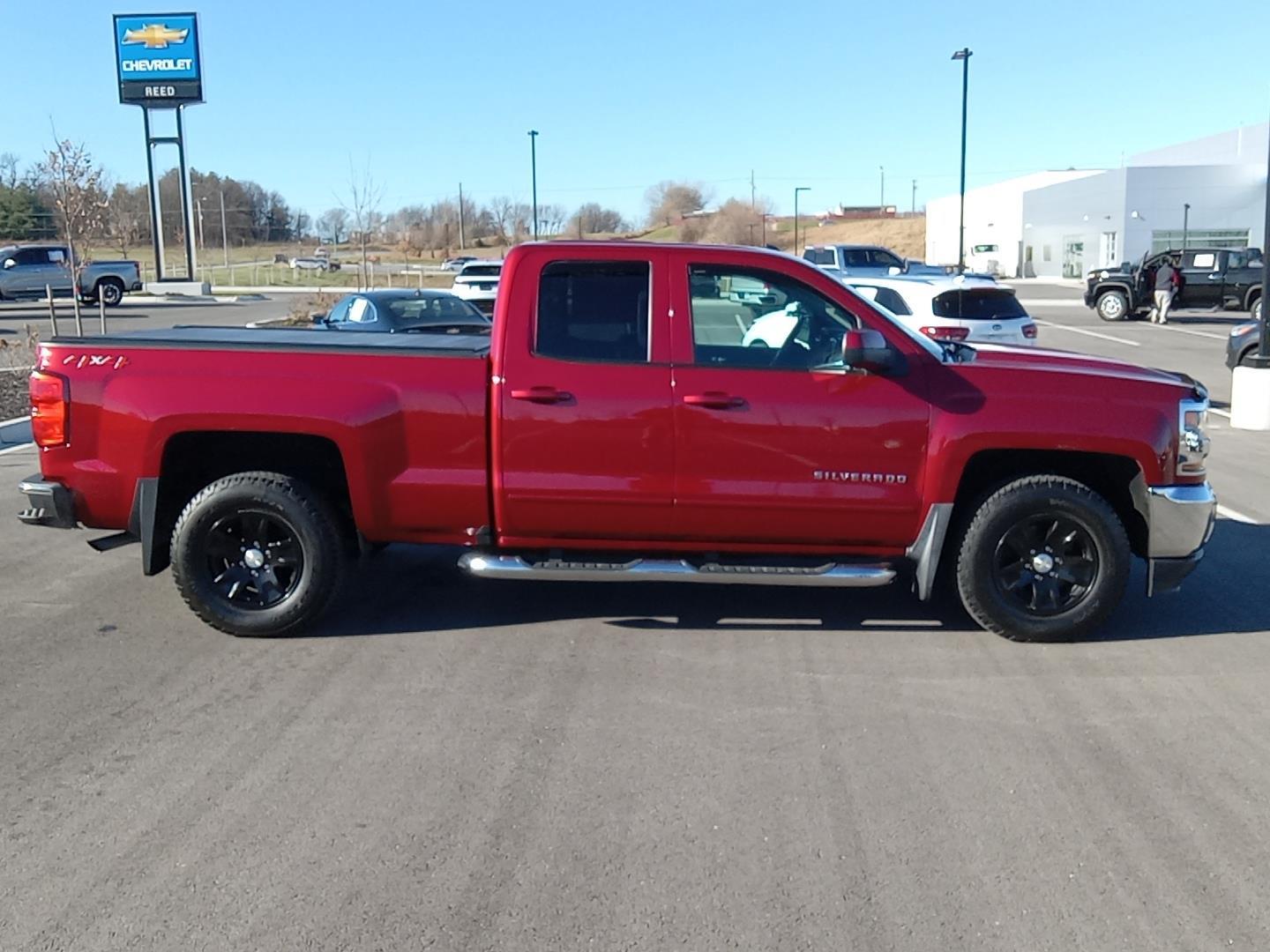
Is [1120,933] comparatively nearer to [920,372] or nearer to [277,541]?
[920,372]

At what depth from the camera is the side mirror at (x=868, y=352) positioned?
557cm

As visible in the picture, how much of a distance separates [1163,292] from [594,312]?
29611mm

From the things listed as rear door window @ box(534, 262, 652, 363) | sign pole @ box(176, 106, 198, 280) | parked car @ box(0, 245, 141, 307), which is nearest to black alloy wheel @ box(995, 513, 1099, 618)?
rear door window @ box(534, 262, 652, 363)

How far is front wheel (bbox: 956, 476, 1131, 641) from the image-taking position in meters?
5.87

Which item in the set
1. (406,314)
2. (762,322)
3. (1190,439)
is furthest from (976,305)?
Result: (762,322)

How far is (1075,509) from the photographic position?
5.86 metres

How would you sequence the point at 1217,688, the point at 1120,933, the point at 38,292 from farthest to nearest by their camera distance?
the point at 38,292 → the point at 1217,688 → the point at 1120,933

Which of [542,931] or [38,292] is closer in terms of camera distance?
[542,931]

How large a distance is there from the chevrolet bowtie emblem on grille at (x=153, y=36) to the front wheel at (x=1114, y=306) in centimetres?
3598

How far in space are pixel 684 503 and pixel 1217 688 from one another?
255cm

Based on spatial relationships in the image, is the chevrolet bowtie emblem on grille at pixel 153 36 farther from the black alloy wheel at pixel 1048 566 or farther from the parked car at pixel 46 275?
the black alloy wheel at pixel 1048 566

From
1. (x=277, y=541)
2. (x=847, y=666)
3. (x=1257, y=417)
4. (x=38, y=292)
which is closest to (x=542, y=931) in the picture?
(x=847, y=666)

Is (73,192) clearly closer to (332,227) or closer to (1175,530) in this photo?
(1175,530)

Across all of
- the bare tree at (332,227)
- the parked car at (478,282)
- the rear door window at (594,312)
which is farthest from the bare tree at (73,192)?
the bare tree at (332,227)
